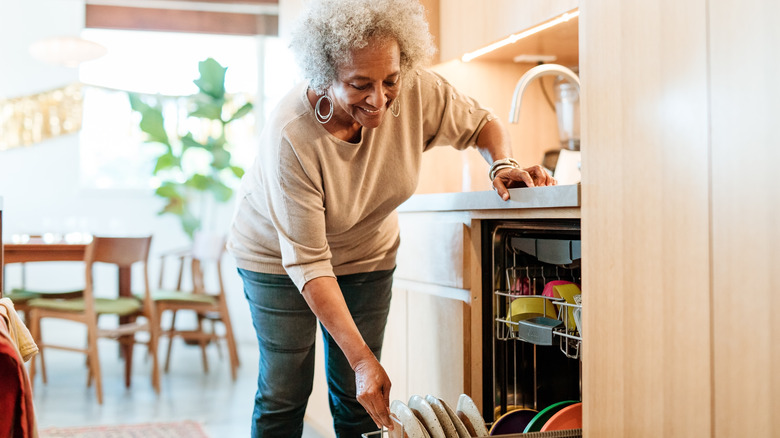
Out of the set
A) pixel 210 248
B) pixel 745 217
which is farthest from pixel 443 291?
pixel 210 248

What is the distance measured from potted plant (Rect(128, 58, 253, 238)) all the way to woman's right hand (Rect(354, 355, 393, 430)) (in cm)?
374

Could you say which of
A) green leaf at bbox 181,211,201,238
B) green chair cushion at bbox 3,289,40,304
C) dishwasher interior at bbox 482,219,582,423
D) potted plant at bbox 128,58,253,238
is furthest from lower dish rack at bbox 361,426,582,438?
green leaf at bbox 181,211,201,238

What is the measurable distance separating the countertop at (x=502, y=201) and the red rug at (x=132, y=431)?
1.51 m

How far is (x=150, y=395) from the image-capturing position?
11.5 feet

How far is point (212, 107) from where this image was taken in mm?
4750

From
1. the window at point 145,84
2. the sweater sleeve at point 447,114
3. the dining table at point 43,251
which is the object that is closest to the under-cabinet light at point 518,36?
the sweater sleeve at point 447,114

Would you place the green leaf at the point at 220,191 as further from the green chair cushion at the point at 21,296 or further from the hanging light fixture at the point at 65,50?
the green chair cushion at the point at 21,296

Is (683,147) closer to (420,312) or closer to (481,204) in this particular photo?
(481,204)

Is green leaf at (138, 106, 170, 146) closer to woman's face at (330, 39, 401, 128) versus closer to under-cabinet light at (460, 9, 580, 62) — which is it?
under-cabinet light at (460, 9, 580, 62)

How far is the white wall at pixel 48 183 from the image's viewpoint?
Answer: 16.3 feet

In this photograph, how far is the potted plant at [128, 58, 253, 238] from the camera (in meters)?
4.73

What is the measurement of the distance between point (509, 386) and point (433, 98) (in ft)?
2.17

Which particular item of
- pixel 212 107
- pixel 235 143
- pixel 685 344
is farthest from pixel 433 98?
pixel 235 143

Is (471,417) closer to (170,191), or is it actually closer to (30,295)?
(30,295)
